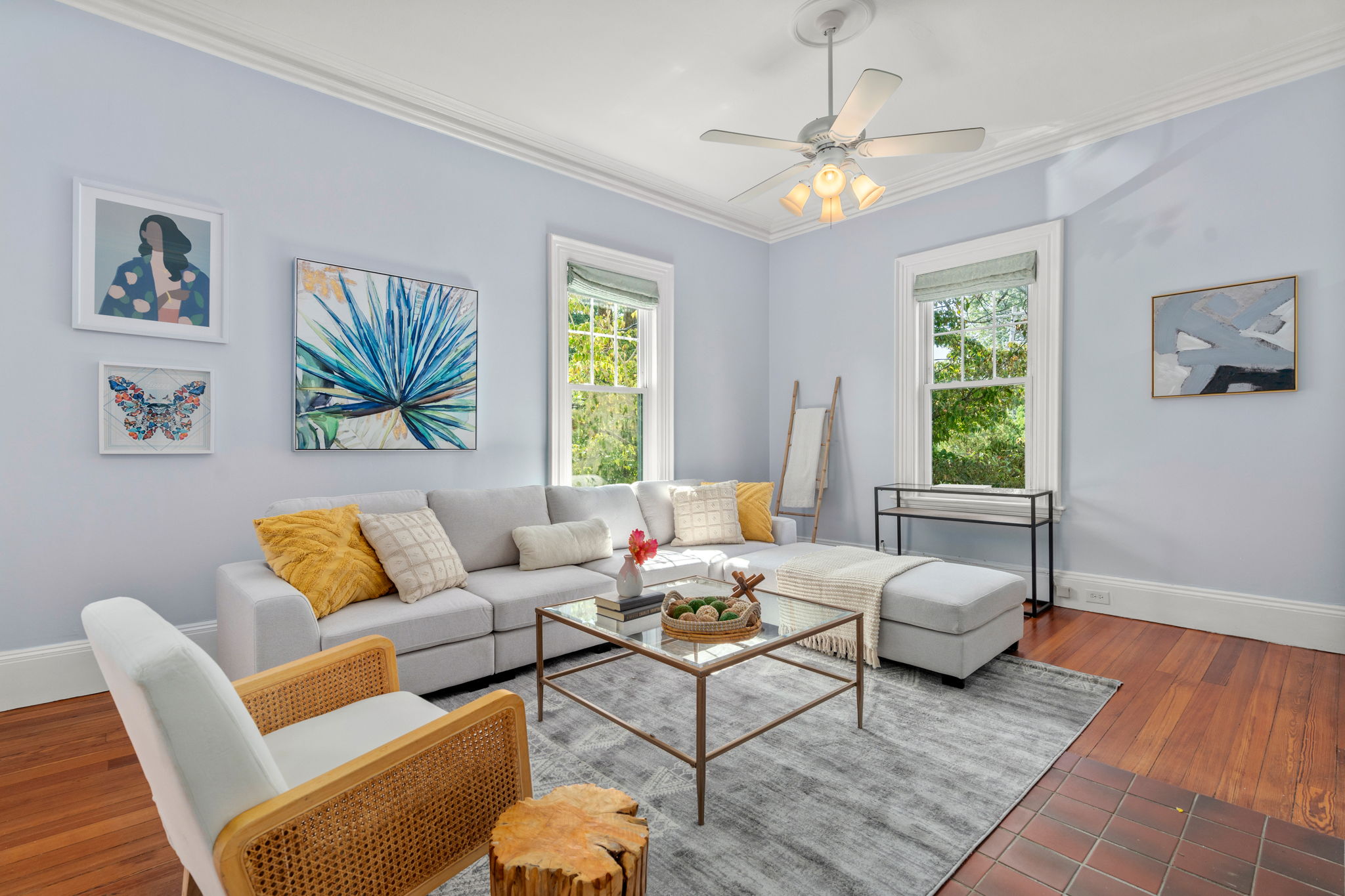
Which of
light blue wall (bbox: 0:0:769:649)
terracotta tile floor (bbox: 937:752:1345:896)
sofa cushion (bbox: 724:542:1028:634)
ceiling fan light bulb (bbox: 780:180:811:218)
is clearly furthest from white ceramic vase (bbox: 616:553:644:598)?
ceiling fan light bulb (bbox: 780:180:811:218)

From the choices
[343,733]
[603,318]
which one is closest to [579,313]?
[603,318]

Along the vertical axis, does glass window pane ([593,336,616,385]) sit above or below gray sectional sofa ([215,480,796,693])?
above

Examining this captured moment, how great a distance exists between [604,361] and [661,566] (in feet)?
5.89

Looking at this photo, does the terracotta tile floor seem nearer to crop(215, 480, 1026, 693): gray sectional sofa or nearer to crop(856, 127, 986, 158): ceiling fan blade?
crop(215, 480, 1026, 693): gray sectional sofa

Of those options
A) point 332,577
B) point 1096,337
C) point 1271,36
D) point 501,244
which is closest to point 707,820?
point 332,577

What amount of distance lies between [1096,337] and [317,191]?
15.0 ft

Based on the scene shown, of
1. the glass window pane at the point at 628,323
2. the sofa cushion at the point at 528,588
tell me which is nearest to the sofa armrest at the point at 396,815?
the sofa cushion at the point at 528,588

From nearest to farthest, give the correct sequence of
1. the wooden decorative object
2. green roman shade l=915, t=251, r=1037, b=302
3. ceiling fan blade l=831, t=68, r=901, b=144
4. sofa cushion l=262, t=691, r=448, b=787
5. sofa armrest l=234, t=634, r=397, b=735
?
1. the wooden decorative object
2. sofa cushion l=262, t=691, r=448, b=787
3. sofa armrest l=234, t=634, r=397, b=735
4. ceiling fan blade l=831, t=68, r=901, b=144
5. green roman shade l=915, t=251, r=1037, b=302

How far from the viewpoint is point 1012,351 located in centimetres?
438

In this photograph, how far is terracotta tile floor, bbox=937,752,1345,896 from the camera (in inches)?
Result: 61.8

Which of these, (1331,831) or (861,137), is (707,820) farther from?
(861,137)

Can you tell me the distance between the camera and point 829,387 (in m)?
5.32

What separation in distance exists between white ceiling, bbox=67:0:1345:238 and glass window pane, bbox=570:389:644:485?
167 centimetres

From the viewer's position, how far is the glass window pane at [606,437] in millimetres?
4457
